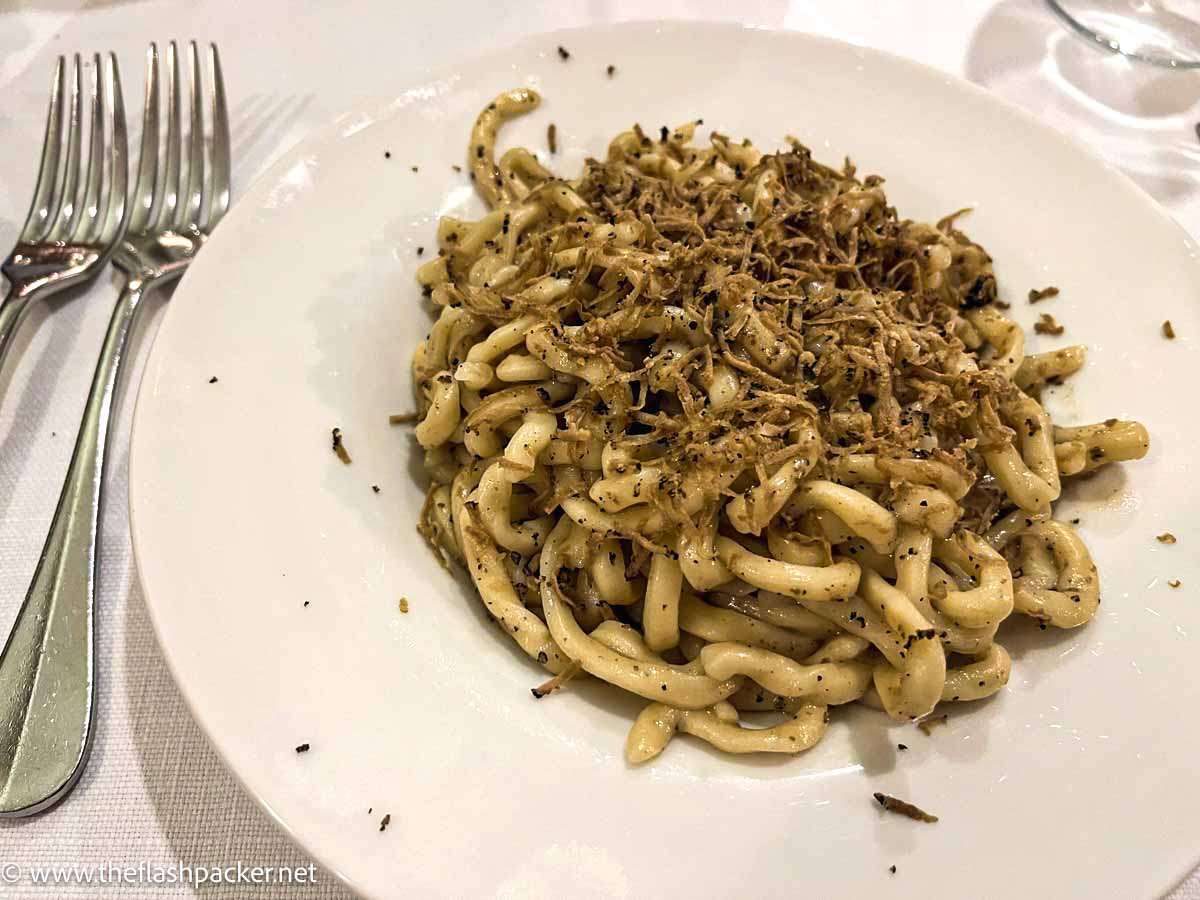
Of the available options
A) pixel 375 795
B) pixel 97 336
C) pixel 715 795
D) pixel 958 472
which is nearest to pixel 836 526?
pixel 958 472

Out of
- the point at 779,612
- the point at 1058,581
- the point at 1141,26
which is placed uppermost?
the point at 1141,26

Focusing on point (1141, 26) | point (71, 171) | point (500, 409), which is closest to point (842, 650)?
point (500, 409)

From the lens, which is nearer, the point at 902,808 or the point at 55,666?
the point at 902,808

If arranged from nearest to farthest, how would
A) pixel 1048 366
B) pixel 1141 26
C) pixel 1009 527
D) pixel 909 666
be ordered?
pixel 909 666 → pixel 1009 527 → pixel 1048 366 → pixel 1141 26

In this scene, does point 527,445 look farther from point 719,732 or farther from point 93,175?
point 93,175

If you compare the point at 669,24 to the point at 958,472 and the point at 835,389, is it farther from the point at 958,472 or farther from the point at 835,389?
the point at 958,472

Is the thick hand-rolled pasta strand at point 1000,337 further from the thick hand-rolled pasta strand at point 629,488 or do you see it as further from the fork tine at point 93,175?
the fork tine at point 93,175

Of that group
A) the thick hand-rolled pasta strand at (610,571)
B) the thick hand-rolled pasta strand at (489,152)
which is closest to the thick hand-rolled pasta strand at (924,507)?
the thick hand-rolled pasta strand at (610,571)

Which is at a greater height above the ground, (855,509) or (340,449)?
(855,509)
